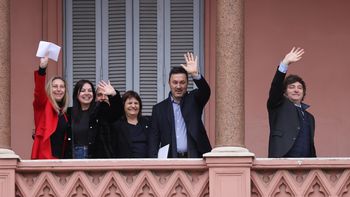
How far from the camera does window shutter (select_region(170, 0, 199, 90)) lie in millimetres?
23641

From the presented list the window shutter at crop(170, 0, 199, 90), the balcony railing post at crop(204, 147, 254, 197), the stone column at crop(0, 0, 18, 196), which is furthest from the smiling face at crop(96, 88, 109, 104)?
the window shutter at crop(170, 0, 199, 90)

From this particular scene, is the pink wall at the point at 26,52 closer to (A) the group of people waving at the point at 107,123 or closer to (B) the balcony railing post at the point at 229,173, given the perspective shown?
(A) the group of people waving at the point at 107,123

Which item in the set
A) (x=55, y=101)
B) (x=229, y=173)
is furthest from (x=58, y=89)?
(x=229, y=173)

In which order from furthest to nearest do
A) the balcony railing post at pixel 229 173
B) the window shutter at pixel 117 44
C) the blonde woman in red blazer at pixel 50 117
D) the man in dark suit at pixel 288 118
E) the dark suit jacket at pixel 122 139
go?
the window shutter at pixel 117 44 < the dark suit jacket at pixel 122 139 < the blonde woman in red blazer at pixel 50 117 < the man in dark suit at pixel 288 118 < the balcony railing post at pixel 229 173

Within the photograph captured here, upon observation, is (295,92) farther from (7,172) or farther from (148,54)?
(7,172)

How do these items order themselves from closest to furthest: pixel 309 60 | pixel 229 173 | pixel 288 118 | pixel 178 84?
pixel 229 173
pixel 288 118
pixel 178 84
pixel 309 60

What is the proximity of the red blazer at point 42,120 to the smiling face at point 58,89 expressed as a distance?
10 centimetres

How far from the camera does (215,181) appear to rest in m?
20.4

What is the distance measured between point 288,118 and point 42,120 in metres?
2.82

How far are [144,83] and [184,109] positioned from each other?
9.09 ft

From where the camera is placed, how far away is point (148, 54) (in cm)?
2361

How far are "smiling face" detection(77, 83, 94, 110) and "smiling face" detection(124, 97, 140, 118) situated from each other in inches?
16.8

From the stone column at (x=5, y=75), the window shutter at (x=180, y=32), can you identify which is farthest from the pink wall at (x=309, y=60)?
the stone column at (x=5, y=75)

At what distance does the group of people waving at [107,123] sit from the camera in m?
20.8
